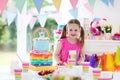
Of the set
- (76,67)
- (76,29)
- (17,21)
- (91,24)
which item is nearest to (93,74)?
(76,67)

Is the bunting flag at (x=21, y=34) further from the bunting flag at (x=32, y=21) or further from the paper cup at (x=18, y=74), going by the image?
the paper cup at (x=18, y=74)

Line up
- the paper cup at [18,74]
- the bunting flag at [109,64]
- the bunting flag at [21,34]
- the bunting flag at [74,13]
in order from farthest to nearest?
1. the bunting flag at [21,34]
2. the bunting flag at [74,13]
3. the bunting flag at [109,64]
4. the paper cup at [18,74]

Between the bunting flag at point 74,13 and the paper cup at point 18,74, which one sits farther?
the bunting flag at point 74,13

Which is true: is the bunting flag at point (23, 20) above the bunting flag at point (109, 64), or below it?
above

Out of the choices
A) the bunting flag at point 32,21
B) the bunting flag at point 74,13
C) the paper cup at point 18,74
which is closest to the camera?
the paper cup at point 18,74

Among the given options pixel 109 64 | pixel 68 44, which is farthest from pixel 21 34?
pixel 109 64

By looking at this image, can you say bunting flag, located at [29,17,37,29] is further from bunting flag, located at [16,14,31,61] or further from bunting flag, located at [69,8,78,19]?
bunting flag, located at [69,8,78,19]

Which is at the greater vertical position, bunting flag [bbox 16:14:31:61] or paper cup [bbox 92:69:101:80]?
bunting flag [bbox 16:14:31:61]

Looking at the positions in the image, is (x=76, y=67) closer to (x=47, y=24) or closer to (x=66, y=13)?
(x=66, y=13)

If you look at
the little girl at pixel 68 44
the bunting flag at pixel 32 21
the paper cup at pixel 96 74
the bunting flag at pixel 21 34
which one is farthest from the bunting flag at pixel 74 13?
the paper cup at pixel 96 74

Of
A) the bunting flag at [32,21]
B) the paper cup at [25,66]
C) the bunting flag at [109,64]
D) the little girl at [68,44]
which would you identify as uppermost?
the bunting flag at [32,21]

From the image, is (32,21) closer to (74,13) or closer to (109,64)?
(74,13)

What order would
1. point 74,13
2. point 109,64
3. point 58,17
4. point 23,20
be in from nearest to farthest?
point 109,64 → point 74,13 → point 58,17 → point 23,20

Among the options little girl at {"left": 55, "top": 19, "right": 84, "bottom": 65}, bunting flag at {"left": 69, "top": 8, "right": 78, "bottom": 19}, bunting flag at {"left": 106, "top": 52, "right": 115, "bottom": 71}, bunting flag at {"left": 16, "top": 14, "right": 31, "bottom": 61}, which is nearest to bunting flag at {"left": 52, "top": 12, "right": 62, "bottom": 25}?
bunting flag at {"left": 69, "top": 8, "right": 78, "bottom": 19}
